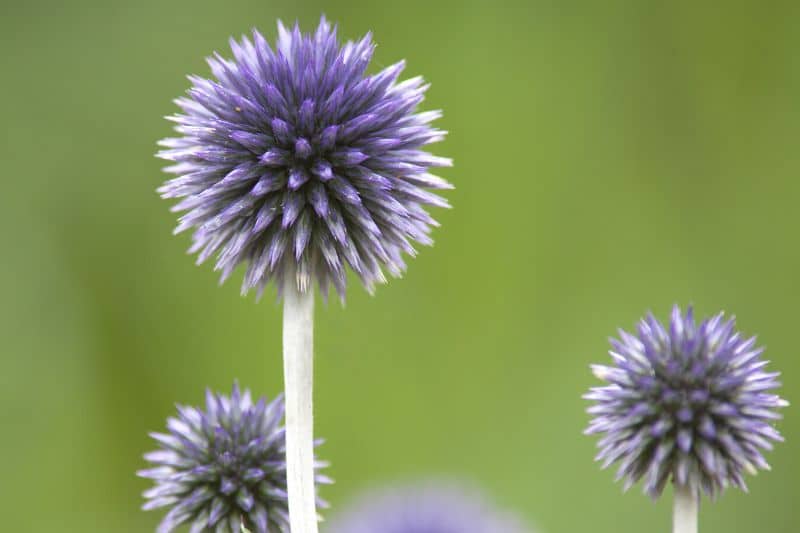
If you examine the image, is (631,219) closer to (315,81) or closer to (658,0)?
(658,0)

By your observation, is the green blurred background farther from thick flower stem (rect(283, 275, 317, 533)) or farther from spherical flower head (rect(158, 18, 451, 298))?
thick flower stem (rect(283, 275, 317, 533))

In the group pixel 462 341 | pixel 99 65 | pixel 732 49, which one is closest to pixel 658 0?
pixel 732 49

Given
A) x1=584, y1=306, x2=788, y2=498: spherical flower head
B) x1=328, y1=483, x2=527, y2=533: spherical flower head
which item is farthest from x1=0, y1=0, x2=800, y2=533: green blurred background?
x1=584, y1=306, x2=788, y2=498: spherical flower head

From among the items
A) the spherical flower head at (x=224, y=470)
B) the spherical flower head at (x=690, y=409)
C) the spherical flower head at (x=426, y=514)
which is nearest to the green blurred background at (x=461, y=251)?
the spherical flower head at (x=426, y=514)

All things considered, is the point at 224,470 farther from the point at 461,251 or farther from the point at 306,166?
the point at 461,251

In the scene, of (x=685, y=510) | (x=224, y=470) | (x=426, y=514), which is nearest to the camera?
(x=685, y=510)

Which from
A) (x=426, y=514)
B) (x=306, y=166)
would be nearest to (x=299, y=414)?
(x=306, y=166)
